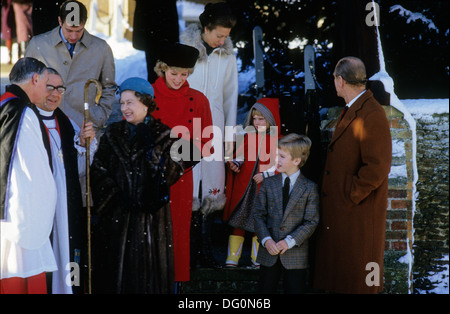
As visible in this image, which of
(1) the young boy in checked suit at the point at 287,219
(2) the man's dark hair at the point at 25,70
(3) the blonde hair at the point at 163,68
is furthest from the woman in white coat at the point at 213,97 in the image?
(2) the man's dark hair at the point at 25,70

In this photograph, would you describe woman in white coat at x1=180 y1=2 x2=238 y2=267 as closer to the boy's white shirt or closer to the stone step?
the stone step

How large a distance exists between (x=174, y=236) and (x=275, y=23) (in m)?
3.80

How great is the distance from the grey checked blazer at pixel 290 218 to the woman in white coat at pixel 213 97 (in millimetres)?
826

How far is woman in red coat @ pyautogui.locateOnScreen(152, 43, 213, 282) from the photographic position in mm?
→ 5855

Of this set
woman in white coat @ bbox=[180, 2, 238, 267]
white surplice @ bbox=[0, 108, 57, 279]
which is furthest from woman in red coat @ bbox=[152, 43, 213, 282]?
white surplice @ bbox=[0, 108, 57, 279]

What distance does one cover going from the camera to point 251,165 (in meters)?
6.38

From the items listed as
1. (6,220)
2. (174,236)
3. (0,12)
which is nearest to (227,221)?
(174,236)

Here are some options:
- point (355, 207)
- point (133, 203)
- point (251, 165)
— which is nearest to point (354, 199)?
point (355, 207)

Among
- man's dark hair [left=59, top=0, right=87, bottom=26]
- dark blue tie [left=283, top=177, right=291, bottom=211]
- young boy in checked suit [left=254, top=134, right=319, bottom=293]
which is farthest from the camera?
man's dark hair [left=59, top=0, right=87, bottom=26]

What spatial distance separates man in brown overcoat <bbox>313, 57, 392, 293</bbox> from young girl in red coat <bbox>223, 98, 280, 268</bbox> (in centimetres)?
74

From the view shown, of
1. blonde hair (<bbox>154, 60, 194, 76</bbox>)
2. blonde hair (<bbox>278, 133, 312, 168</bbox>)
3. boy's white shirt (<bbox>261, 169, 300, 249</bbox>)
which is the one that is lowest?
boy's white shirt (<bbox>261, 169, 300, 249</bbox>)

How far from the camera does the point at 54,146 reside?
549cm

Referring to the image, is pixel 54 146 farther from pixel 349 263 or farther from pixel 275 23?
pixel 275 23

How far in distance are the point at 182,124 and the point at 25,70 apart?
1.40 metres
